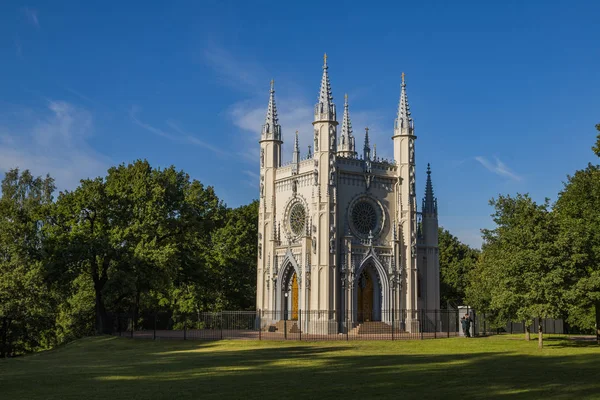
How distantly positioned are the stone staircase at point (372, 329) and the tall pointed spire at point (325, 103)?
14.2 metres

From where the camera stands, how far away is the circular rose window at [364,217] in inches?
2052

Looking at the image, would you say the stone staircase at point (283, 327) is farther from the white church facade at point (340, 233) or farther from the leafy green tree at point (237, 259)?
the leafy green tree at point (237, 259)

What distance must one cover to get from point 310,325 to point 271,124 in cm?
1616

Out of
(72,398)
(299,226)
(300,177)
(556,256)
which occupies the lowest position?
(72,398)

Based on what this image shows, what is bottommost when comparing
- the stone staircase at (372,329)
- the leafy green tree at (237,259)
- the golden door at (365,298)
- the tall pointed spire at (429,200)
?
the stone staircase at (372,329)

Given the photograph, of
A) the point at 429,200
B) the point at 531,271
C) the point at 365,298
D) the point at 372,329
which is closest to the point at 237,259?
the point at 365,298

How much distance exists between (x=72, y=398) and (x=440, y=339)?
27271 mm

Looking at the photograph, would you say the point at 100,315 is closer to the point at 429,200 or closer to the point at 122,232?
the point at 122,232

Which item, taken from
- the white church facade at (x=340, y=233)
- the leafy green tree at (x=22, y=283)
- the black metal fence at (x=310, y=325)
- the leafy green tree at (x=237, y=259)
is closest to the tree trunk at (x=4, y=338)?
the leafy green tree at (x=22, y=283)

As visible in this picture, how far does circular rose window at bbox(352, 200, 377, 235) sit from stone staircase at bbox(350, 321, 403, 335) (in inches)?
261

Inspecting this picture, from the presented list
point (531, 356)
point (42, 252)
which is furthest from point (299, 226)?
point (531, 356)

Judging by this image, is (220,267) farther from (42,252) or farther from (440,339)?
(440,339)

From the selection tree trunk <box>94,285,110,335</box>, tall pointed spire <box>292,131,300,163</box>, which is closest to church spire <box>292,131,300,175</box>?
tall pointed spire <box>292,131,300,163</box>

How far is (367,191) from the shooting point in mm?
52656
